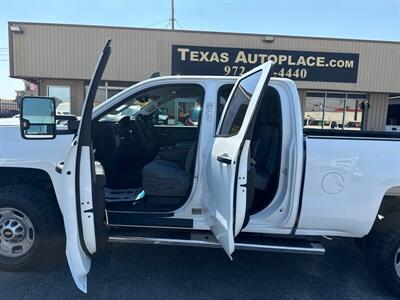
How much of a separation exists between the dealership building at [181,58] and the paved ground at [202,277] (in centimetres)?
1111

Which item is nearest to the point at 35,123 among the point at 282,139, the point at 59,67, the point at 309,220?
the point at 282,139

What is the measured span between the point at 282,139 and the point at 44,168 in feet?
6.79

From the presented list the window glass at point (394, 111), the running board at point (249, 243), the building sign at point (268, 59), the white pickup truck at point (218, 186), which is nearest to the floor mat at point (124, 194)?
the white pickup truck at point (218, 186)

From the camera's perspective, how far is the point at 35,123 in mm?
2781

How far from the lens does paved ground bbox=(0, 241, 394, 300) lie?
301 cm

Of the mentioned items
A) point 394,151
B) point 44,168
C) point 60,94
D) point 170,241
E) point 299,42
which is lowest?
point 170,241

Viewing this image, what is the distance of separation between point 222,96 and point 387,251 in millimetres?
1963

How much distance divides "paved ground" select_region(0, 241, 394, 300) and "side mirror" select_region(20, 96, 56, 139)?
133 centimetres

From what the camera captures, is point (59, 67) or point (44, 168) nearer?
point (44, 168)

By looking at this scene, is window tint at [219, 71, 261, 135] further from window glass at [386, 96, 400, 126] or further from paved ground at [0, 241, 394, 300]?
window glass at [386, 96, 400, 126]

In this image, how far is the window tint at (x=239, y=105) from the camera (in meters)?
2.63

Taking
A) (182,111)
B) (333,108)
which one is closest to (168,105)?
(182,111)

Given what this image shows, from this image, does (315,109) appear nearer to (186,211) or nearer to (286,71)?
(286,71)

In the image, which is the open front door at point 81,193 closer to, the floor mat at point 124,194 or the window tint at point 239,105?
the floor mat at point 124,194
